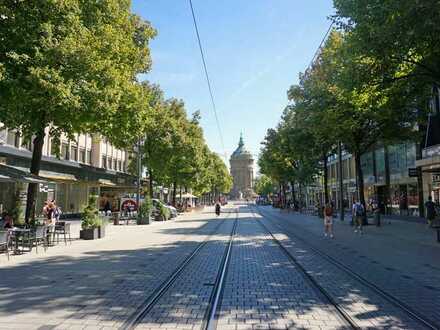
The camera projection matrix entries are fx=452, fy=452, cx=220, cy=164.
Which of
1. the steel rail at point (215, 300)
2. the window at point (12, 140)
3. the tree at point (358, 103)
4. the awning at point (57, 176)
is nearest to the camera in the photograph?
the steel rail at point (215, 300)

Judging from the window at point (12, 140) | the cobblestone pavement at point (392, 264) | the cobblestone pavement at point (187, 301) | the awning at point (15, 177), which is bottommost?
the cobblestone pavement at point (187, 301)

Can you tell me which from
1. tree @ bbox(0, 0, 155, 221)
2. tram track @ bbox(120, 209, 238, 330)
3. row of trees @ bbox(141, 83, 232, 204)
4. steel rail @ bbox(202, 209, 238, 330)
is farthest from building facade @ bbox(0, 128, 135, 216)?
steel rail @ bbox(202, 209, 238, 330)

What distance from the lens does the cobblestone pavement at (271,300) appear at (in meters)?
6.56

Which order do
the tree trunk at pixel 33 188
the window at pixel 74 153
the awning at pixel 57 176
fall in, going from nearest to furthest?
the tree trunk at pixel 33 188 → the awning at pixel 57 176 → the window at pixel 74 153

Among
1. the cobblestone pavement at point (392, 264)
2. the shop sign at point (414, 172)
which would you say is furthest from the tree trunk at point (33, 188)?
the shop sign at point (414, 172)

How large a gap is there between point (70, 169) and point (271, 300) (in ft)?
111

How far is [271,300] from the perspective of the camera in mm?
7977

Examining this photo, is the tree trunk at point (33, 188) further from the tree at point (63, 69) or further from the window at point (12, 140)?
the window at point (12, 140)

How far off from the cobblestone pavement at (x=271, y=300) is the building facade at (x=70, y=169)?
13349 mm

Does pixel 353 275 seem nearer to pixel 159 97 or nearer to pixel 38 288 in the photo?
pixel 38 288

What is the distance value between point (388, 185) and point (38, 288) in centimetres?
3766

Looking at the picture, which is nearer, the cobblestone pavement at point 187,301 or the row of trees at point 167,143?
the cobblestone pavement at point 187,301

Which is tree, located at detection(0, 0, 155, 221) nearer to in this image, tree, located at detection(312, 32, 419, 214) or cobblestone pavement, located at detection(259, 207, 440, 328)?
tree, located at detection(312, 32, 419, 214)

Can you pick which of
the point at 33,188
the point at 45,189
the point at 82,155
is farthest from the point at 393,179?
the point at 33,188
